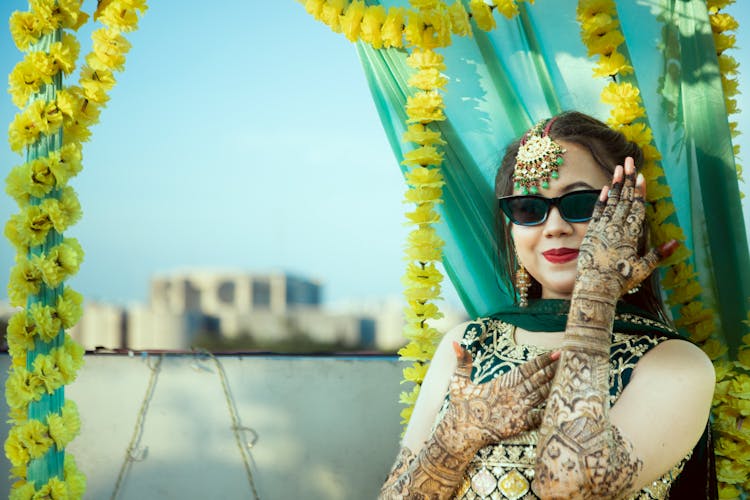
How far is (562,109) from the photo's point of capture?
2729mm

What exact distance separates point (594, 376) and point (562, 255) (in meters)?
0.45

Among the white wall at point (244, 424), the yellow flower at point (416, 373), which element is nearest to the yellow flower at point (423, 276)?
the yellow flower at point (416, 373)

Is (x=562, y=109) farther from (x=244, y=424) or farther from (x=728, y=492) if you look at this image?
(x=244, y=424)

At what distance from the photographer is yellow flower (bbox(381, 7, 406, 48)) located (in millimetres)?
2748

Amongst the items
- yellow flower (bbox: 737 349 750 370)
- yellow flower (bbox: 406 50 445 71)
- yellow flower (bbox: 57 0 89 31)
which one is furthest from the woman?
yellow flower (bbox: 57 0 89 31)

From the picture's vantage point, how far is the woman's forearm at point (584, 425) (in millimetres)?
1580

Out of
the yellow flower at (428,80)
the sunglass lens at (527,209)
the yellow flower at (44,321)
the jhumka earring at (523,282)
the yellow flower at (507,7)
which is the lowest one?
the yellow flower at (44,321)

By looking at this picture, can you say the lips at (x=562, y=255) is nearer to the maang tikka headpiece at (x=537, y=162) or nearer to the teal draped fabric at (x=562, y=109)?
the maang tikka headpiece at (x=537, y=162)

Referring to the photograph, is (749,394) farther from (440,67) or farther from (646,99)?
(440,67)

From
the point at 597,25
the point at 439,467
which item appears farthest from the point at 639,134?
the point at 439,467

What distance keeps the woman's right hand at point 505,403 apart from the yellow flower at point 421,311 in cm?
98

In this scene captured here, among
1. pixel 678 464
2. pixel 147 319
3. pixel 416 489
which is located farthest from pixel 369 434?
pixel 147 319

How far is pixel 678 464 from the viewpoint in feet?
5.93

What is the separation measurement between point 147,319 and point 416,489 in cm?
1040
